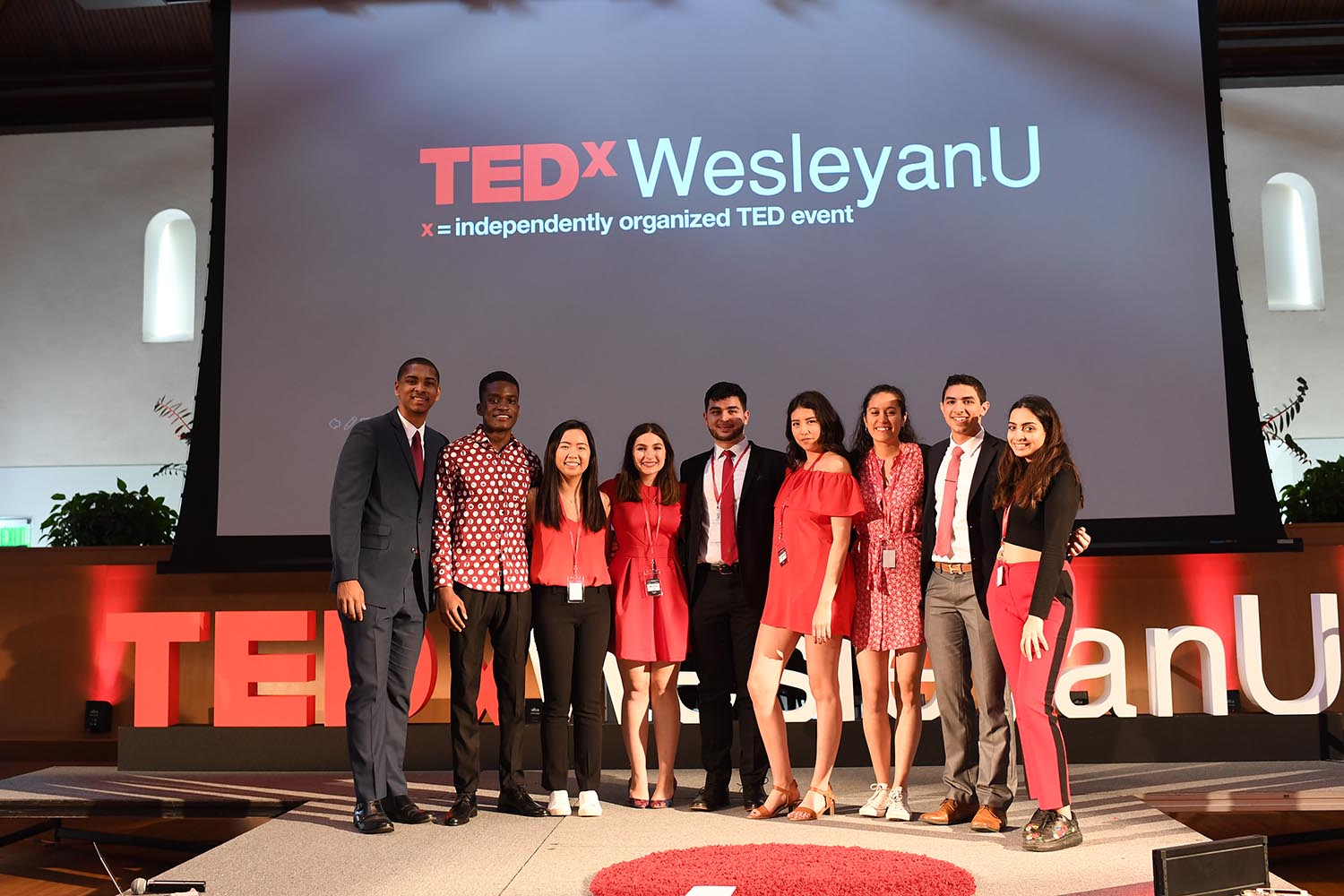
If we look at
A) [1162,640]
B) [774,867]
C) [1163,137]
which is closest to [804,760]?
[1162,640]

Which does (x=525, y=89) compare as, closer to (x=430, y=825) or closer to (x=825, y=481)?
(x=825, y=481)

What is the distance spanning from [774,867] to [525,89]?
372 centimetres

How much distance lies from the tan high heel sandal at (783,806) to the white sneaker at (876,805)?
0.71ft

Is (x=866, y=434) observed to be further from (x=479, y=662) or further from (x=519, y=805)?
(x=519, y=805)

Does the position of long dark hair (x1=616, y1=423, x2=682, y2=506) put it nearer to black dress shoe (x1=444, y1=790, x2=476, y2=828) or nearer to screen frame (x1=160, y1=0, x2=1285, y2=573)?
black dress shoe (x1=444, y1=790, x2=476, y2=828)

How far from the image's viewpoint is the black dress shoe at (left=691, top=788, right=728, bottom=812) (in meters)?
3.83

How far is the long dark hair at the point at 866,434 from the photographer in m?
3.67

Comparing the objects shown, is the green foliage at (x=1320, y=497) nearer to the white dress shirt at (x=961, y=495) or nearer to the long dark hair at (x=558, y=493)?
the white dress shirt at (x=961, y=495)

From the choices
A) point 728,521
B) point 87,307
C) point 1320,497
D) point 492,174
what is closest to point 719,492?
point 728,521

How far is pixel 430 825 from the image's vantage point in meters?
3.69

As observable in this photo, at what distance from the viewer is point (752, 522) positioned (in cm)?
381

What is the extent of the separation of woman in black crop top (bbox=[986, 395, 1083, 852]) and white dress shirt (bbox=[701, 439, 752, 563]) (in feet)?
2.95

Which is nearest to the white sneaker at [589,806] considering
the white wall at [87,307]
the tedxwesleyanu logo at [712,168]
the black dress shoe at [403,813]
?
the black dress shoe at [403,813]

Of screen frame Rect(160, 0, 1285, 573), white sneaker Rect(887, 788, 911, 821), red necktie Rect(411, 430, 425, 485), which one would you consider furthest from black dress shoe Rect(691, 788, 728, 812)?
screen frame Rect(160, 0, 1285, 573)
